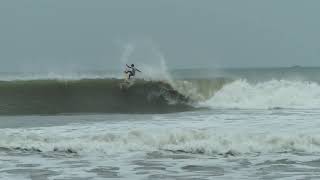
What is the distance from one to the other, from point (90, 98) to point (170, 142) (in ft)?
43.3

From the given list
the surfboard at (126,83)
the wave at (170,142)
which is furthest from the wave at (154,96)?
the wave at (170,142)

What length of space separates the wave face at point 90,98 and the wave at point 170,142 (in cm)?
838

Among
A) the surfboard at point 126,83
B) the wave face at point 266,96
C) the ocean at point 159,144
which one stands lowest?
the ocean at point 159,144

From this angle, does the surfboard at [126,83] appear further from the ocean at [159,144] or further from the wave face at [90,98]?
the ocean at [159,144]

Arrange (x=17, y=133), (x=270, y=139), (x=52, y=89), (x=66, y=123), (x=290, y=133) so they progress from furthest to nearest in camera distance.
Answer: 1. (x=52, y=89)
2. (x=66, y=123)
3. (x=17, y=133)
4. (x=290, y=133)
5. (x=270, y=139)

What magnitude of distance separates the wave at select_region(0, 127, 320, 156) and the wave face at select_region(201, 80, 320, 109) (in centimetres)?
986

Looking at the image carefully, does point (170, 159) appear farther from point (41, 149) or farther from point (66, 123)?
point (66, 123)

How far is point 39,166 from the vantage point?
393 inches

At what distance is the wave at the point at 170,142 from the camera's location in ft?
37.1

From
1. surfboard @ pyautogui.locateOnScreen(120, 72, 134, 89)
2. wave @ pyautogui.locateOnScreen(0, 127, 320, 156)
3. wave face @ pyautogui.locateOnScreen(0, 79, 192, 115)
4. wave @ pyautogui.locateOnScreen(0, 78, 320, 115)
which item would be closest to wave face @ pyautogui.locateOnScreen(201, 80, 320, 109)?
wave @ pyautogui.locateOnScreen(0, 78, 320, 115)

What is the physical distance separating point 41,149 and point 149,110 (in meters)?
9.95

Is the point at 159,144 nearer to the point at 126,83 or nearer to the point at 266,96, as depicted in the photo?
the point at 266,96

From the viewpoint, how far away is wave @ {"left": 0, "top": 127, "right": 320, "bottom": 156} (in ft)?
37.1

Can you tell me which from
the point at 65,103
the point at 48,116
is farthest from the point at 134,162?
the point at 65,103
